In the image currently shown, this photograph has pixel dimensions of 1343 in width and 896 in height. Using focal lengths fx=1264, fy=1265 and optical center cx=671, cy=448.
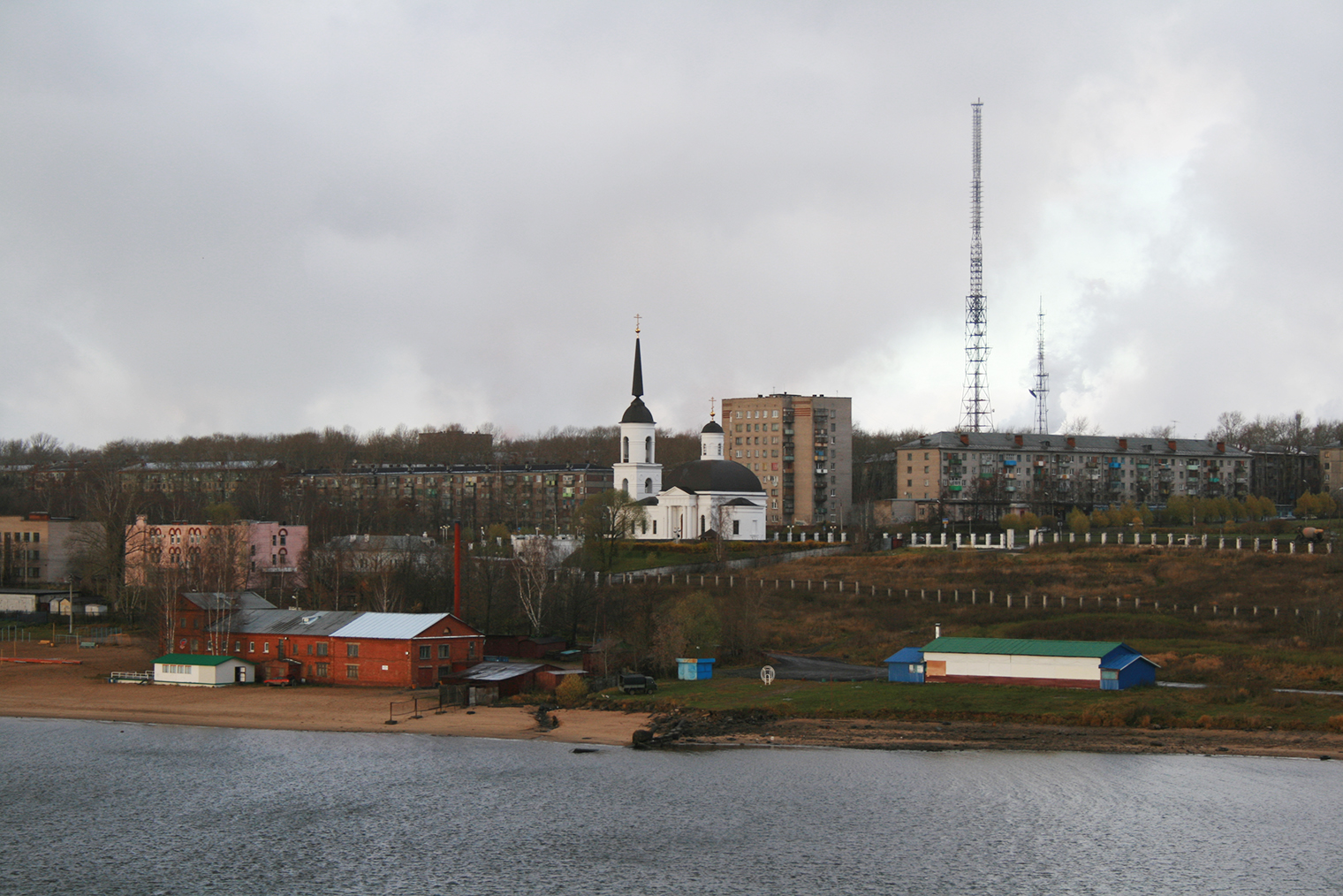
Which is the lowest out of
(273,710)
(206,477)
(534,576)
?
(273,710)

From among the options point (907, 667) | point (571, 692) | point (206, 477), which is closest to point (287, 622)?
point (571, 692)

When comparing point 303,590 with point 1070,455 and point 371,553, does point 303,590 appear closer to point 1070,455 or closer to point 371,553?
point 371,553

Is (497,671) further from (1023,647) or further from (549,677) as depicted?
(1023,647)

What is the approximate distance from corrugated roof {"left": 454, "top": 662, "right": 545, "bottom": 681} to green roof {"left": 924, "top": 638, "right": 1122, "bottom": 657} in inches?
617

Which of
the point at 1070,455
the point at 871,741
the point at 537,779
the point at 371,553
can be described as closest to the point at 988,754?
the point at 871,741

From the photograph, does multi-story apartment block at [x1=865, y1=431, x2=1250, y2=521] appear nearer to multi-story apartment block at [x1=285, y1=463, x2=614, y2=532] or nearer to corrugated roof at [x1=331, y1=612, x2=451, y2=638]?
multi-story apartment block at [x1=285, y1=463, x2=614, y2=532]

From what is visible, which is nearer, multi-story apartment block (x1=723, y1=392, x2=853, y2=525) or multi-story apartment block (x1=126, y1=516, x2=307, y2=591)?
multi-story apartment block (x1=126, y1=516, x2=307, y2=591)

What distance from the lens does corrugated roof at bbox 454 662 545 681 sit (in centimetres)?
4891

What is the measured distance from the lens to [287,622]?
55000mm

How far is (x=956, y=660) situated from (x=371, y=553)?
40.3 m

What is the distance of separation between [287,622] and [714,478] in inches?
1721

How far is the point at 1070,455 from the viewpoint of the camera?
4739 inches

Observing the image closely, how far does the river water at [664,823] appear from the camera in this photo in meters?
27.2

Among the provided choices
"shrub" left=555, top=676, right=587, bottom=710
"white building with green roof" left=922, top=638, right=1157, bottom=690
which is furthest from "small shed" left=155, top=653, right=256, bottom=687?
"white building with green roof" left=922, top=638, right=1157, bottom=690
